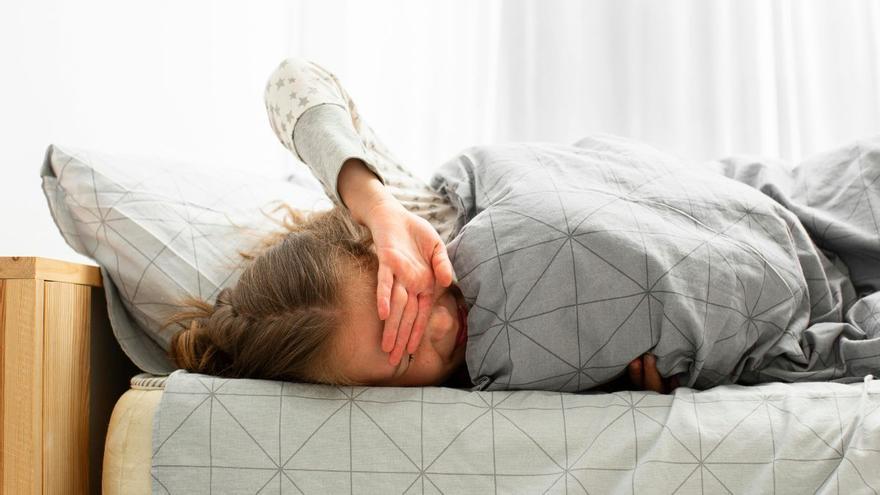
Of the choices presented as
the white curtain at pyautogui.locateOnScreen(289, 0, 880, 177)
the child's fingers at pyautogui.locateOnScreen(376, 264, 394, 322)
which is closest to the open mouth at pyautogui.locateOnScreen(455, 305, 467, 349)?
the child's fingers at pyautogui.locateOnScreen(376, 264, 394, 322)

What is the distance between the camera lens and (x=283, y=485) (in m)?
0.71

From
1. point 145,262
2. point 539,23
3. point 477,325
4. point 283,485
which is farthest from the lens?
point 539,23

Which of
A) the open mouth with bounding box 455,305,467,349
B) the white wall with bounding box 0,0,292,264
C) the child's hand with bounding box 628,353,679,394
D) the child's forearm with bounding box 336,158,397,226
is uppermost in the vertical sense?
the white wall with bounding box 0,0,292,264

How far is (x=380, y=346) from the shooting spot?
796mm

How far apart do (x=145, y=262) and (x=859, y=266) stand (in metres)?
0.93

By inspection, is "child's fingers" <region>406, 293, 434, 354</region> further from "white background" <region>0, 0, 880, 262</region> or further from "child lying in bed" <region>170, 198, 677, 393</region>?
"white background" <region>0, 0, 880, 262</region>

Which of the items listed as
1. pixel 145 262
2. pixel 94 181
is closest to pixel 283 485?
pixel 145 262

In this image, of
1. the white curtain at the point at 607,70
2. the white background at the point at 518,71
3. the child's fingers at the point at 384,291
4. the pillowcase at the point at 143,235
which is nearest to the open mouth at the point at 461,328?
the child's fingers at the point at 384,291

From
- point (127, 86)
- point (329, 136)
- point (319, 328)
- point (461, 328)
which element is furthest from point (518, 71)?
point (319, 328)

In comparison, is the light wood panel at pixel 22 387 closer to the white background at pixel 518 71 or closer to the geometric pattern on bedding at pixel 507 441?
the geometric pattern on bedding at pixel 507 441

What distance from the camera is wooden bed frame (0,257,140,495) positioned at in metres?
0.70

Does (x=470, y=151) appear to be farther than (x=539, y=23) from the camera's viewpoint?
No

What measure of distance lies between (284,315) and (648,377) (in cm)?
39

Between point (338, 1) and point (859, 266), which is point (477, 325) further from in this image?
point (338, 1)
